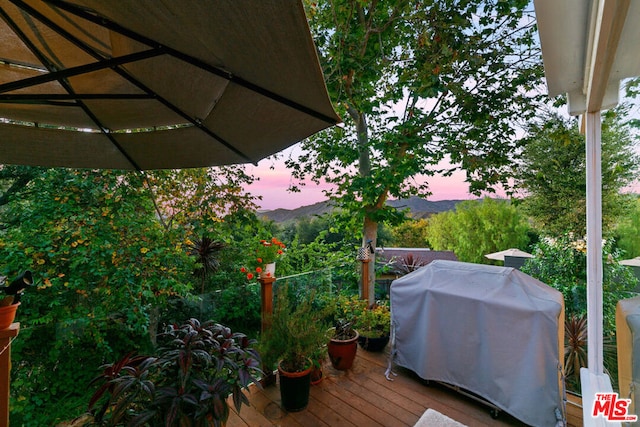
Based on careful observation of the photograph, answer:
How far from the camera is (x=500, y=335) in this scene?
94.1 inches

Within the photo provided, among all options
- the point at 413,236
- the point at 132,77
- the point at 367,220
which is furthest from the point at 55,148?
the point at 413,236

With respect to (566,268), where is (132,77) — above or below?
above

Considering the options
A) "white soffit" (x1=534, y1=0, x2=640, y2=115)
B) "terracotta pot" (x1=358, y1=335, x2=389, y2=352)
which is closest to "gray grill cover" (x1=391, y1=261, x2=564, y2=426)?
"terracotta pot" (x1=358, y1=335, x2=389, y2=352)

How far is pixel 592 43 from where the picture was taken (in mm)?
1070

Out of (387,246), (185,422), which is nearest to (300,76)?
(185,422)

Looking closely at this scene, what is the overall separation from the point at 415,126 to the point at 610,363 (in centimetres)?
374

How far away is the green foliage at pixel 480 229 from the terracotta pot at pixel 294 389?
36.2 feet

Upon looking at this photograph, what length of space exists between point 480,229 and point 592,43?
12.2 meters

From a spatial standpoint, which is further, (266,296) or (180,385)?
A: (266,296)

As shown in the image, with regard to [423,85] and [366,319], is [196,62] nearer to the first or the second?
[423,85]

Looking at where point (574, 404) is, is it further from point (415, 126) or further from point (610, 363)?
point (415, 126)

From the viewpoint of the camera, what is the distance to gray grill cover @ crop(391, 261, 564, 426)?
219 centimetres

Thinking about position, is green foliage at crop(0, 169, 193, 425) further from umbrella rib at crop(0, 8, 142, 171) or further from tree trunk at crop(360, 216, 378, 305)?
tree trunk at crop(360, 216, 378, 305)

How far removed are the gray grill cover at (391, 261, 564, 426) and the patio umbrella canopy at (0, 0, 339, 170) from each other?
2212 mm
